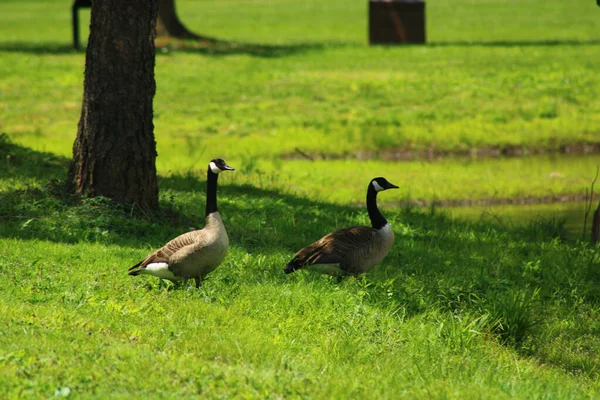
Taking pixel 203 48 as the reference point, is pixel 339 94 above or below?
below

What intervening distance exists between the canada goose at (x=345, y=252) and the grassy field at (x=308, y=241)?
18cm

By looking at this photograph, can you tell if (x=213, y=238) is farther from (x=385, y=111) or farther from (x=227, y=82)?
(x=227, y=82)

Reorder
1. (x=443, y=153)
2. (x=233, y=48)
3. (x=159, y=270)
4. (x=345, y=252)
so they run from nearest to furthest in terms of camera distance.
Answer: (x=159, y=270), (x=345, y=252), (x=443, y=153), (x=233, y=48)

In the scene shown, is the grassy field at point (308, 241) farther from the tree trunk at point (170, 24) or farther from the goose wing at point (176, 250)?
the tree trunk at point (170, 24)

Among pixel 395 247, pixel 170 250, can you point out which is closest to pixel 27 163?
pixel 395 247

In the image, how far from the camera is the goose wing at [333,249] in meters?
10.2

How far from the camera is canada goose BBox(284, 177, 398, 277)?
10188mm

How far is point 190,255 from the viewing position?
9.20 m

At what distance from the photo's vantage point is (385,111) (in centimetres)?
2400

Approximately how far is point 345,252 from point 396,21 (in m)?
27.4

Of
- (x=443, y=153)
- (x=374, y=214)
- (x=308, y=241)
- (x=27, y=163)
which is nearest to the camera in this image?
(x=374, y=214)

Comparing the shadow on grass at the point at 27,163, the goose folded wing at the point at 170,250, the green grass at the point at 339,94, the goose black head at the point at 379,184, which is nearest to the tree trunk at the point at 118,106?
the shadow on grass at the point at 27,163

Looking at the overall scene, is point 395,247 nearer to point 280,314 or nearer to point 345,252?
point 345,252

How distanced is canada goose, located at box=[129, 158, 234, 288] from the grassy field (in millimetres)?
236
